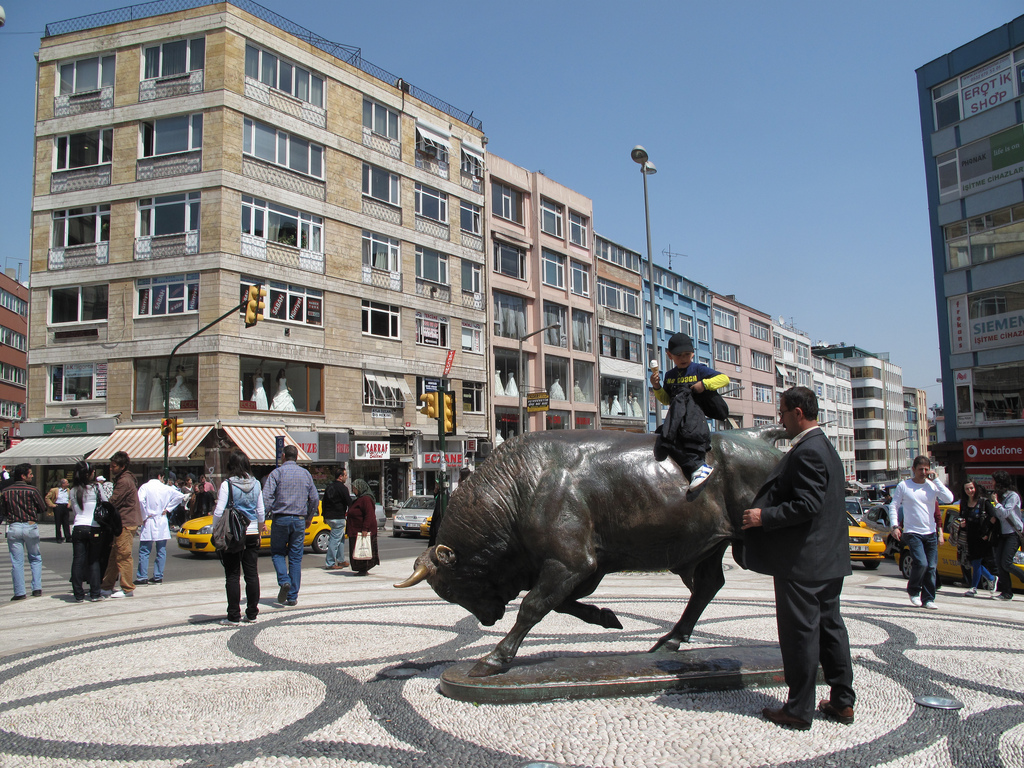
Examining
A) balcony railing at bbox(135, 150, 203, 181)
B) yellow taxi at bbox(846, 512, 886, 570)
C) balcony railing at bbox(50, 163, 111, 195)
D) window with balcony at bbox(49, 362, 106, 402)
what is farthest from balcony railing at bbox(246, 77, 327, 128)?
yellow taxi at bbox(846, 512, 886, 570)

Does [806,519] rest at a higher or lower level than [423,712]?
higher

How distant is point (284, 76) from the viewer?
33.4 metres

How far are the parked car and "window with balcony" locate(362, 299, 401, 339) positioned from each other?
38.6 ft

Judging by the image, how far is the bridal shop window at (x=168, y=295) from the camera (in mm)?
A: 30203

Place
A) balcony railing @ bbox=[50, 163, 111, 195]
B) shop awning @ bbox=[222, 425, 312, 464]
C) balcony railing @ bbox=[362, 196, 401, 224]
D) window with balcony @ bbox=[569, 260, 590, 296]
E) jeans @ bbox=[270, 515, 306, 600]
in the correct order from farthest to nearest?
window with balcony @ bbox=[569, 260, 590, 296] < balcony railing @ bbox=[362, 196, 401, 224] < balcony railing @ bbox=[50, 163, 111, 195] < shop awning @ bbox=[222, 425, 312, 464] < jeans @ bbox=[270, 515, 306, 600]

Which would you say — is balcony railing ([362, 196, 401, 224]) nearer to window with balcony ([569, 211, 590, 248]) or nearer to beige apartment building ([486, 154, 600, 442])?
beige apartment building ([486, 154, 600, 442])

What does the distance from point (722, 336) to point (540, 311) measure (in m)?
28.9

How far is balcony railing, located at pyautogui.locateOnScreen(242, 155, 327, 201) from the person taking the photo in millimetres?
31375

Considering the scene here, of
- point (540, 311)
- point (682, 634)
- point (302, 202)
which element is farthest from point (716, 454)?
point (540, 311)

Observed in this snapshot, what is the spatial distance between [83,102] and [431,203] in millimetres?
16273

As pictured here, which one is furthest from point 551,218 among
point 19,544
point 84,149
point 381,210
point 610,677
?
point 610,677

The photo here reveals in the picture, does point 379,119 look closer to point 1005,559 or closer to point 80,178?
point 80,178

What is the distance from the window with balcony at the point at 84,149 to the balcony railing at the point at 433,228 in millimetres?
14245

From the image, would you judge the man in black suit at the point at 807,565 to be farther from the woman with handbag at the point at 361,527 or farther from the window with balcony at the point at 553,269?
the window with balcony at the point at 553,269
